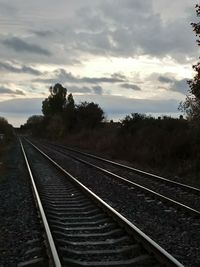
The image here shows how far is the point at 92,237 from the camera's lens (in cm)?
903

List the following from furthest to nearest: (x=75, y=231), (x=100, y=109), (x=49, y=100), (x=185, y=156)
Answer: (x=49, y=100)
(x=100, y=109)
(x=185, y=156)
(x=75, y=231)

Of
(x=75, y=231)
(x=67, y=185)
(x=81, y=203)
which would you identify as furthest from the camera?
(x=67, y=185)

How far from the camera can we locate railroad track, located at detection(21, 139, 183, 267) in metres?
7.30

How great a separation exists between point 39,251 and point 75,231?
1792 mm

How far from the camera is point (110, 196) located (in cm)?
1472

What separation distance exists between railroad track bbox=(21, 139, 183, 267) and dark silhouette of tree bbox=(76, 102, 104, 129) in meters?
53.3

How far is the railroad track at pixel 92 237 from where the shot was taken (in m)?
7.30

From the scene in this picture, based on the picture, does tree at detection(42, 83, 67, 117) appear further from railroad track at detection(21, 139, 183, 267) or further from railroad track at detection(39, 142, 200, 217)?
railroad track at detection(21, 139, 183, 267)

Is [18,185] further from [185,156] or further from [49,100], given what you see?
[49,100]

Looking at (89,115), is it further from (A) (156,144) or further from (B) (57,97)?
(B) (57,97)

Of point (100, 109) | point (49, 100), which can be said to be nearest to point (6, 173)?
point (100, 109)

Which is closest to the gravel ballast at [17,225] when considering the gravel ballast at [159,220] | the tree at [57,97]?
the gravel ballast at [159,220]

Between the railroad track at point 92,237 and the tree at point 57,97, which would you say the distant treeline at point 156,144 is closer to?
the railroad track at point 92,237

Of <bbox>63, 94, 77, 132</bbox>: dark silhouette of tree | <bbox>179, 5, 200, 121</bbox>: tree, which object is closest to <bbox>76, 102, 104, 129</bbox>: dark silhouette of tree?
<bbox>63, 94, 77, 132</bbox>: dark silhouette of tree
